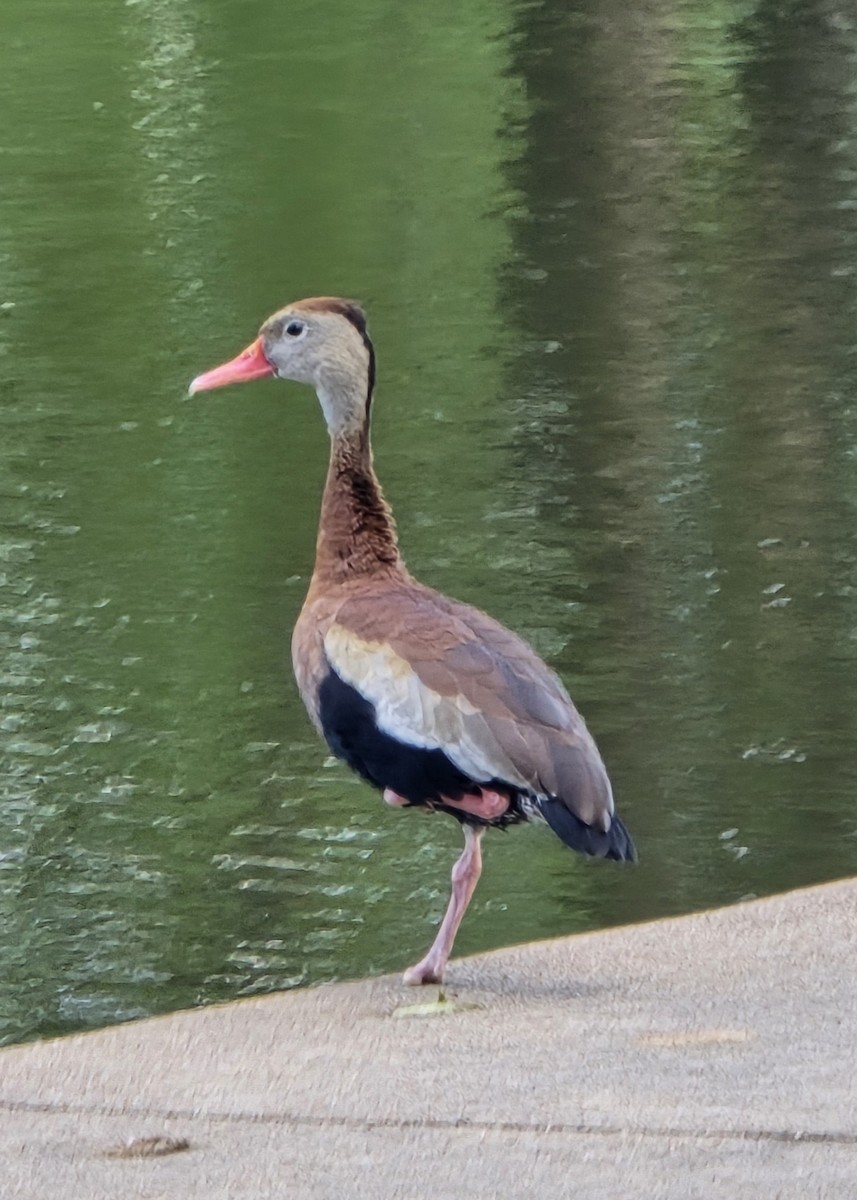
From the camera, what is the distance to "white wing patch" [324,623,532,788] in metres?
4.79

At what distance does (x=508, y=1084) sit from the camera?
3.87m

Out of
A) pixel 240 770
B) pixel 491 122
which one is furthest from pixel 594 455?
pixel 491 122

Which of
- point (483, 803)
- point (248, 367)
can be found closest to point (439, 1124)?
point (483, 803)

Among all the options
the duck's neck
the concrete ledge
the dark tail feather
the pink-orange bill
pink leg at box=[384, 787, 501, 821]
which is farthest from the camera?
the pink-orange bill

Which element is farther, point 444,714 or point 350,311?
point 350,311

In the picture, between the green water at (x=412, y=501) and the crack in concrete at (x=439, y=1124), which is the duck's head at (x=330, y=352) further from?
the crack in concrete at (x=439, y=1124)

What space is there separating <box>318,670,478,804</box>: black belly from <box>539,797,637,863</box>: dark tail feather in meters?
0.17

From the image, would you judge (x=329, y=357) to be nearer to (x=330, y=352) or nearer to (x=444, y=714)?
(x=330, y=352)

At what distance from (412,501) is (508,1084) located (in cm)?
784

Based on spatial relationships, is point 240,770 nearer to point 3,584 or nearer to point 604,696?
point 604,696

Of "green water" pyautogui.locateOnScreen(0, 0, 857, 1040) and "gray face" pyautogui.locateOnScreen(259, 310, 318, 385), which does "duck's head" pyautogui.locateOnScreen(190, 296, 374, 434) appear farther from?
"green water" pyautogui.locateOnScreen(0, 0, 857, 1040)

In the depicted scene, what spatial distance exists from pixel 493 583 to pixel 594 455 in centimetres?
233

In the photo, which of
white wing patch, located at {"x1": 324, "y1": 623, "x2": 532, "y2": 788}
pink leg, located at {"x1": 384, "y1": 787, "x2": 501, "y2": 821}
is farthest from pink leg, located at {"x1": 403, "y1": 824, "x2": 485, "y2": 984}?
white wing patch, located at {"x1": 324, "y1": 623, "x2": 532, "y2": 788}

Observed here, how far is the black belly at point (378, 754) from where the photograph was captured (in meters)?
4.89
